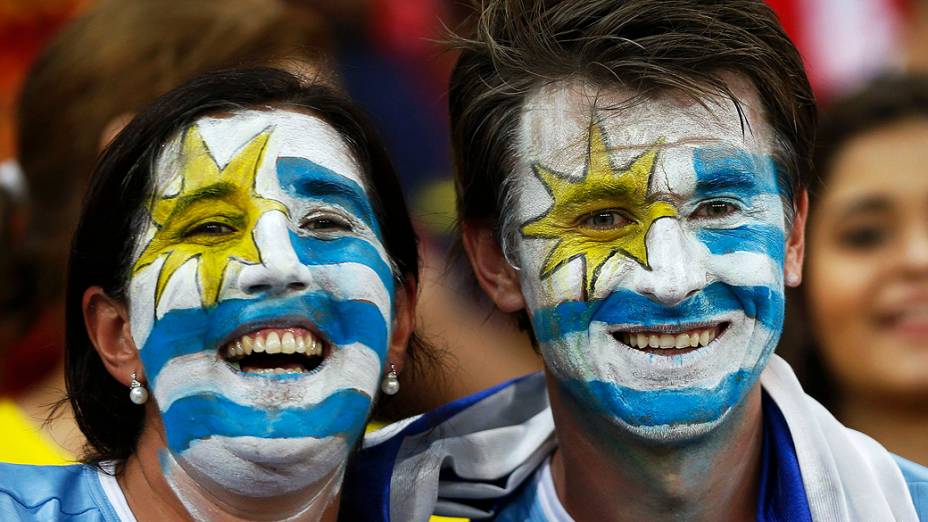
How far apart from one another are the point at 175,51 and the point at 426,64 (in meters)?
1.64

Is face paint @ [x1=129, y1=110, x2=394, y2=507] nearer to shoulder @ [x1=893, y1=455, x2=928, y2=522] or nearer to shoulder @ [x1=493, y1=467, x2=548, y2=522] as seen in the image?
shoulder @ [x1=493, y1=467, x2=548, y2=522]

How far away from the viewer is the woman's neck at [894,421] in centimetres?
468

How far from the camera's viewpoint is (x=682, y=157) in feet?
10.3

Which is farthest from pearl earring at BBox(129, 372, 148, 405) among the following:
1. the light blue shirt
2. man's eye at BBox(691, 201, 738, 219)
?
man's eye at BBox(691, 201, 738, 219)

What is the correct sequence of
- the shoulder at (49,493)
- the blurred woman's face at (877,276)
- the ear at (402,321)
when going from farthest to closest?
the blurred woman's face at (877,276) → the ear at (402,321) → the shoulder at (49,493)

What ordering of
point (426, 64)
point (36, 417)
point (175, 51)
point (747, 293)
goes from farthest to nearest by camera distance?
1. point (426, 64)
2. point (175, 51)
3. point (36, 417)
4. point (747, 293)

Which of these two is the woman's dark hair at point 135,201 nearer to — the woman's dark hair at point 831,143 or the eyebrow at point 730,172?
the eyebrow at point 730,172

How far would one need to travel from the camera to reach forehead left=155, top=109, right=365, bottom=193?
9.93 feet

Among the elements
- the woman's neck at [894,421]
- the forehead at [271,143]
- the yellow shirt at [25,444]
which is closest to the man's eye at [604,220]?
the forehead at [271,143]

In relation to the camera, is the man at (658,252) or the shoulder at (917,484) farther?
the shoulder at (917,484)

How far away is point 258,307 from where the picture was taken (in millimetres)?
2924

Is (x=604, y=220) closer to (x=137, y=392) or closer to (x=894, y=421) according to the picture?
(x=137, y=392)

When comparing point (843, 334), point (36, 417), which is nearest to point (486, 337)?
point (843, 334)

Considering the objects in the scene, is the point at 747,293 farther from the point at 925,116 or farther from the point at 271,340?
the point at 925,116
